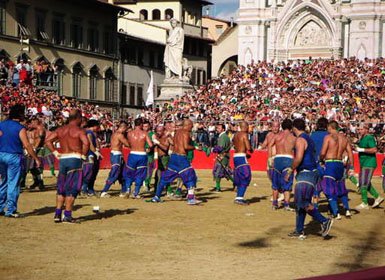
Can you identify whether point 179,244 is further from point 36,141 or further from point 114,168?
point 36,141

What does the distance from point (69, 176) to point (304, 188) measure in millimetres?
4123

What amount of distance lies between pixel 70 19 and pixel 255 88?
15.5 meters

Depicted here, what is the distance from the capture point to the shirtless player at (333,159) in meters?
16.8

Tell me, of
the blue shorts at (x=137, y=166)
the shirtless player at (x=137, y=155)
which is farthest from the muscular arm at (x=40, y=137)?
the blue shorts at (x=137, y=166)

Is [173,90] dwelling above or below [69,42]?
below

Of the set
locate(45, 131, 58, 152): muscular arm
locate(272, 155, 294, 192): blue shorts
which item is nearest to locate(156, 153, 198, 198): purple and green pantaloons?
locate(272, 155, 294, 192): blue shorts

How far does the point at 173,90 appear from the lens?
47844 millimetres

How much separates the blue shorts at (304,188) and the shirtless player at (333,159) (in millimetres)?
2761

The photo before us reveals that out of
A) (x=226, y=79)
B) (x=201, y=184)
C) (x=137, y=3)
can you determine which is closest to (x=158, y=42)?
(x=137, y=3)

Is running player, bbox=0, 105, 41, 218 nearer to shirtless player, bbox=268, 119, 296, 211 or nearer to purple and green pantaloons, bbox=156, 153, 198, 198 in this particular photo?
purple and green pantaloons, bbox=156, 153, 198, 198

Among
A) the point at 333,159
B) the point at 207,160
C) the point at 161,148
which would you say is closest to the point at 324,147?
the point at 333,159

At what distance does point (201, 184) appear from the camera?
2805 cm

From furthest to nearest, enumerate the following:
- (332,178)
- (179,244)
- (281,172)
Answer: (281,172), (332,178), (179,244)

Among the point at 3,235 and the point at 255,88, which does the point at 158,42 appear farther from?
the point at 3,235
